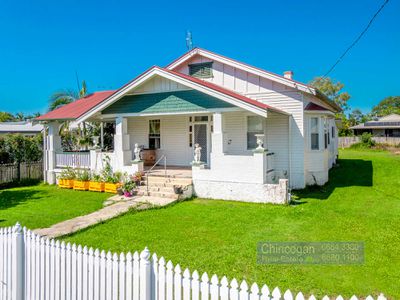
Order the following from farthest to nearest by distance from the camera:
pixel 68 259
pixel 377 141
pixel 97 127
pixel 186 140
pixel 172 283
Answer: pixel 377 141
pixel 97 127
pixel 186 140
pixel 68 259
pixel 172 283

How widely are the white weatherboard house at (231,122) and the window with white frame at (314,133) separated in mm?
45

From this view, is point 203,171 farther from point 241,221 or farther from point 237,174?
point 241,221

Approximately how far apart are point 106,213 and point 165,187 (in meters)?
3.12

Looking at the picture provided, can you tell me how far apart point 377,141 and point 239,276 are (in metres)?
37.9

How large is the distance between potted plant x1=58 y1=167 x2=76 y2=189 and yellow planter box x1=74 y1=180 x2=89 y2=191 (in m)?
0.37

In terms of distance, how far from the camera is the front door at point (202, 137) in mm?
15299

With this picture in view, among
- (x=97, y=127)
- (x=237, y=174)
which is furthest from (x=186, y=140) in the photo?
(x=97, y=127)

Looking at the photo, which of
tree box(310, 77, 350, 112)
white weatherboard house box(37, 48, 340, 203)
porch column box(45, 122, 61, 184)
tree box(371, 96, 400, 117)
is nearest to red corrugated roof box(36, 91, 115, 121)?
white weatherboard house box(37, 48, 340, 203)

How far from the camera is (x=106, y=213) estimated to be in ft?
31.2

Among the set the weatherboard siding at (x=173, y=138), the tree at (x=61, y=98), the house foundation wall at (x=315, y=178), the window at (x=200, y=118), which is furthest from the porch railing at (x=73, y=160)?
the house foundation wall at (x=315, y=178)

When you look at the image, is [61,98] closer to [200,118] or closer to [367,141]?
[200,118]

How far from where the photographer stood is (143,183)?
12.9 meters

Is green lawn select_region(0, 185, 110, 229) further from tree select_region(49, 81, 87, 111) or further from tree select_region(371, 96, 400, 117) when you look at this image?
tree select_region(371, 96, 400, 117)

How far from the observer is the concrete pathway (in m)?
7.83
